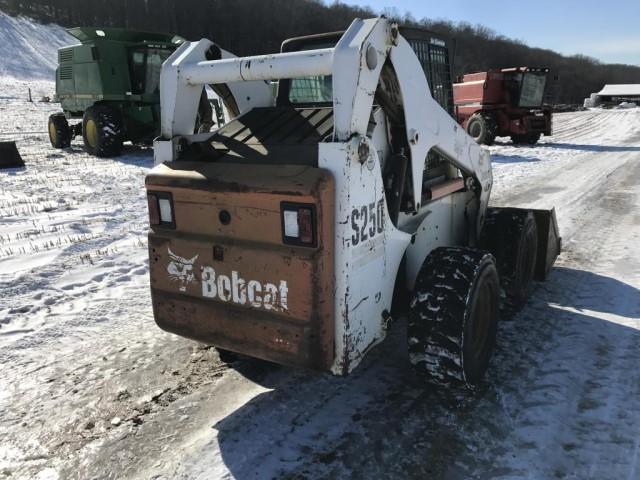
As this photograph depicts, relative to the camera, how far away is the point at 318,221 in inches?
102

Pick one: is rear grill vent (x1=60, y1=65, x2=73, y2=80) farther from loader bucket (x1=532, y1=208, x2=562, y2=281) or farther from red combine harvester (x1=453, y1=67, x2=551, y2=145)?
loader bucket (x1=532, y1=208, x2=562, y2=281)

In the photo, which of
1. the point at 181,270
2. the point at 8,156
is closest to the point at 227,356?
the point at 181,270

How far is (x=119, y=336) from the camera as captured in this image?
408cm

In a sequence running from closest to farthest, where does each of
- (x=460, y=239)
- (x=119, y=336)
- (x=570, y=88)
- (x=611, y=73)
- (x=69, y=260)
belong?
(x=119, y=336) → (x=460, y=239) → (x=69, y=260) → (x=570, y=88) → (x=611, y=73)

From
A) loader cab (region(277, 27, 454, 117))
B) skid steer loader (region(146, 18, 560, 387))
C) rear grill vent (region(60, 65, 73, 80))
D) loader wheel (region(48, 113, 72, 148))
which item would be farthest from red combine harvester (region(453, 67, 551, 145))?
skid steer loader (region(146, 18, 560, 387))

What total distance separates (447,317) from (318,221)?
3.22 feet

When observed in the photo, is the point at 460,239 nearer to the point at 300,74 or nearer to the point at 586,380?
the point at 586,380

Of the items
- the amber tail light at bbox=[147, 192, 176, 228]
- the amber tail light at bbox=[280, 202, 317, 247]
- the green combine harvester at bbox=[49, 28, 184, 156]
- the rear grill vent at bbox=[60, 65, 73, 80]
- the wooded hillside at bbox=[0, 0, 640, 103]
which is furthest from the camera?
the wooded hillside at bbox=[0, 0, 640, 103]

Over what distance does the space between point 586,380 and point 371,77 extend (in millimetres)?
2351

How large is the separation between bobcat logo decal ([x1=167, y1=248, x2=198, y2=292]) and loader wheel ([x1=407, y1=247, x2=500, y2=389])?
1.30m

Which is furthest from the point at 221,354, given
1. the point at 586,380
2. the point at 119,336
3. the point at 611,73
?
the point at 611,73

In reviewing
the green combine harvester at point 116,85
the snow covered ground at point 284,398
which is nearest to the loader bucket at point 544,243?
the snow covered ground at point 284,398

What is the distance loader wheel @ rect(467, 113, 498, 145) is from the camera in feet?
59.4

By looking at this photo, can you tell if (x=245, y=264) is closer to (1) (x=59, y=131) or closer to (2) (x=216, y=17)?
(1) (x=59, y=131)
